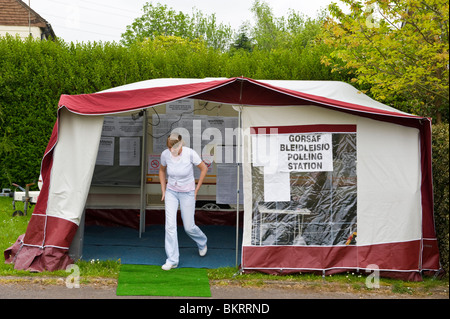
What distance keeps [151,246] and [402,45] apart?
478cm

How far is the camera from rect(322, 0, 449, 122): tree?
22.5 feet

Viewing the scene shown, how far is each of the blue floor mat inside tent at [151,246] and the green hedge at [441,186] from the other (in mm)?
2706

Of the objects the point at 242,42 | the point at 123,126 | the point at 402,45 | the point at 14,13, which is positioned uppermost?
the point at 242,42

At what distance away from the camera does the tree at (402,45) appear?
6.85 meters

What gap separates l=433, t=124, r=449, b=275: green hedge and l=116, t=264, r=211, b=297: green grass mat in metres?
2.96

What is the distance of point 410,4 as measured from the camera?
279 inches

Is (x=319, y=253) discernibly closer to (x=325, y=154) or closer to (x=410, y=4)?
(x=325, y=154)

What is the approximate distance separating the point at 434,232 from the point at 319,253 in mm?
1454

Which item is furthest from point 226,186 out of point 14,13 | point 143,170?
point 14,13

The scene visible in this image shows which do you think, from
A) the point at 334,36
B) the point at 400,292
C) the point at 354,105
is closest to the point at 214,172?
the point at 334,36

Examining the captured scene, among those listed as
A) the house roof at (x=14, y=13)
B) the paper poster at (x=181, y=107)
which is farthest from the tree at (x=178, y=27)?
the paper poster at (x=181, y=107)

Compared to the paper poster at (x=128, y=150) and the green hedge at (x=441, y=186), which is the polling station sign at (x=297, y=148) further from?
the paper poster at (x=128, y=150)

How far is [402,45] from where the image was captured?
291 inches

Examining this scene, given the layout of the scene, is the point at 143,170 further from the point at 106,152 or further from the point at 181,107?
the point at 181,107
